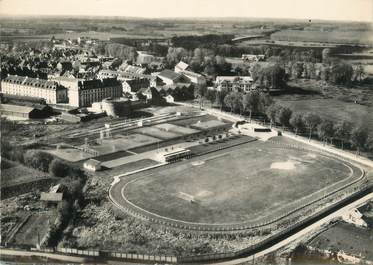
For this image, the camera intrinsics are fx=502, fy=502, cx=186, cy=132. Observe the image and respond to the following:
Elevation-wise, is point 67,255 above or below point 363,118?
below

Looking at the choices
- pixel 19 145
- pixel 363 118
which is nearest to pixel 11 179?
pixel 19 145

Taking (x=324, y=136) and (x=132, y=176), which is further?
(x=324, y=136)

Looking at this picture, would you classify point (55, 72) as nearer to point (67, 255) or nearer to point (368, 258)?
point (67, 255)

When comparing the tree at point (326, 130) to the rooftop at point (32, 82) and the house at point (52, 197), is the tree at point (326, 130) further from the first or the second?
the rooftop at point (32, 82)

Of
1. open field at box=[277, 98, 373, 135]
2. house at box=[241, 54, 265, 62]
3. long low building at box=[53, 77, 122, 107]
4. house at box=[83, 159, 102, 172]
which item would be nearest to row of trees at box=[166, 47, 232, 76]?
house at box=[241, 54, 265, 62]

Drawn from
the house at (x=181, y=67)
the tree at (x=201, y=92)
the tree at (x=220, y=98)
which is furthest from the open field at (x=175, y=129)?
the house at (x=181, y=67)

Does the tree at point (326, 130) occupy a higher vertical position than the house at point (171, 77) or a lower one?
lower
